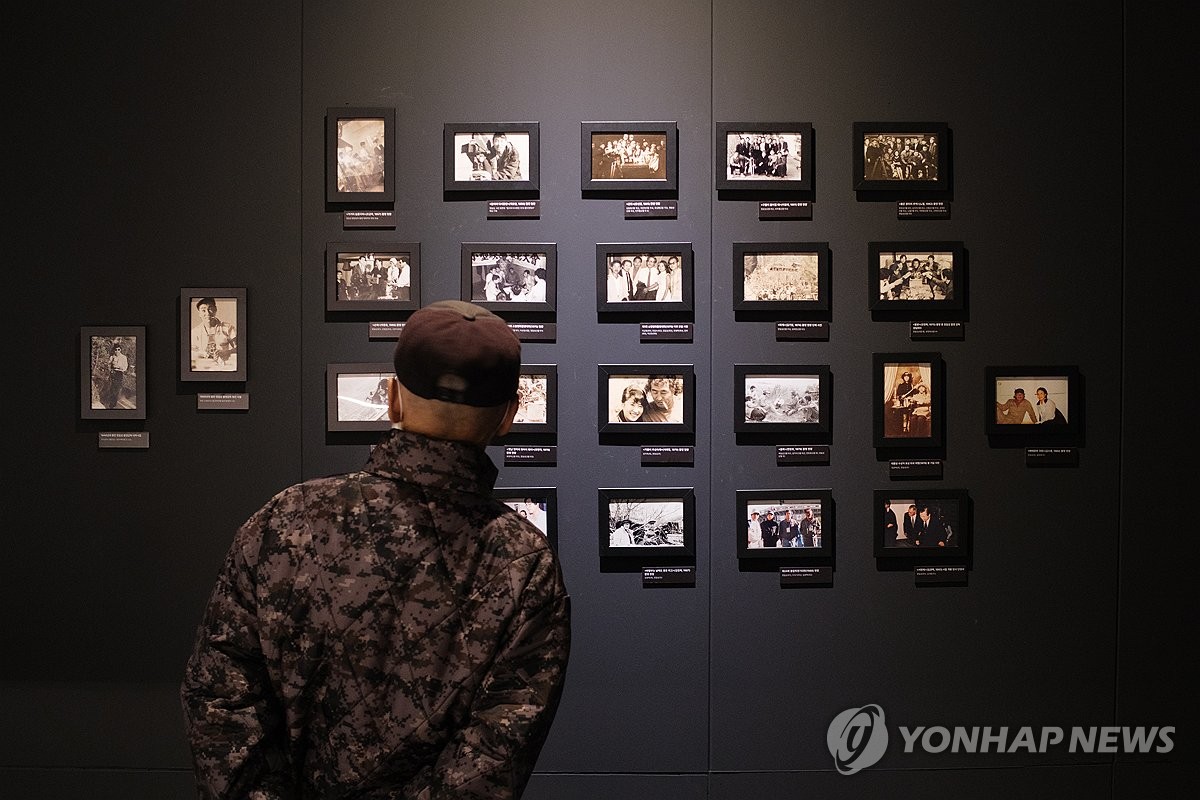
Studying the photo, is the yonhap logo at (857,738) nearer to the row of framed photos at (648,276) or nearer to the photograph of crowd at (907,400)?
the photograph of crowd at (907,400)

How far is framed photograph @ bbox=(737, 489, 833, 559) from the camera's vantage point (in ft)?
13.1

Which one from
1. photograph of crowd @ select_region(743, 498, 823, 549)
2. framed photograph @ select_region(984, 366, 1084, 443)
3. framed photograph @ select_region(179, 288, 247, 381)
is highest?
framed photograph @ select_region(179, 288, 247, 381)

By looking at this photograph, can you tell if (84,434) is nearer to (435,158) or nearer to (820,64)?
(435,158)

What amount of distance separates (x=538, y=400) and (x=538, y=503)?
1.41 ft

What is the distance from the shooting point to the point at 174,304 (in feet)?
13.4

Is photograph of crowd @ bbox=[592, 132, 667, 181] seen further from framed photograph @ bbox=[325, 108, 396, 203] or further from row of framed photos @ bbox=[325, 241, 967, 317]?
framed photograph @ bbox=[325, 108, 396, 203]

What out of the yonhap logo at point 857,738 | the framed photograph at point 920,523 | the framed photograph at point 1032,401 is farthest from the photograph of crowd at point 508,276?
the yonhap logo at point 857,738

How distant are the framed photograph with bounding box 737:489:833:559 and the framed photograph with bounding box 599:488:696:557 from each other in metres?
0.24

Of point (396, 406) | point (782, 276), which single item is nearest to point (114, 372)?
point (396, 406)

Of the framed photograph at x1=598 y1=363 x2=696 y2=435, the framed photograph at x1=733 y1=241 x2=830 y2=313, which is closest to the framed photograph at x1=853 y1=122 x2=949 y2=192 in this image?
the framed photograph at x1=733 y1=241 x2=830 y2=313

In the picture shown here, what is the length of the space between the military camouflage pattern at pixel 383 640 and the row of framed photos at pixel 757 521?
2.01m

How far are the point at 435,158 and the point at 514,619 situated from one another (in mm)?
2593

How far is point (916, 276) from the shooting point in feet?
13.3

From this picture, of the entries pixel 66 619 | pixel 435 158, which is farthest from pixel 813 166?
pixel 66 619
